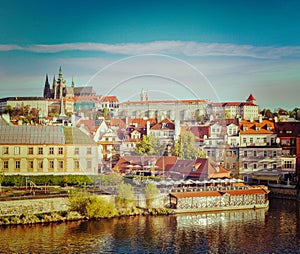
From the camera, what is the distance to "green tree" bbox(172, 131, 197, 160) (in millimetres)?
30547

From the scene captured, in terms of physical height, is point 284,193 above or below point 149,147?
below

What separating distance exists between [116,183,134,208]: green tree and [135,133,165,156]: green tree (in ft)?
13.8

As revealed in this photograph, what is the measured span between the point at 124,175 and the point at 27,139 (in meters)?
6.48

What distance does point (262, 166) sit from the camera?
35.4 meters

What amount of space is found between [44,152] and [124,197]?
697 cm

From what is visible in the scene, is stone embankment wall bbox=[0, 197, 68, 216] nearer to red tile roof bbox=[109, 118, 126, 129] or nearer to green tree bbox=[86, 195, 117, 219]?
green tree bbox=[86, 195, 117, 219]

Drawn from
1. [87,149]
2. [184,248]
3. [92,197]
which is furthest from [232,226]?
[87,149]

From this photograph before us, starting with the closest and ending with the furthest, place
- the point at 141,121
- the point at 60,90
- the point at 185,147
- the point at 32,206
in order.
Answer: the point at 32,206, the point at 185,147, the point at 141,121, the point at 60,90

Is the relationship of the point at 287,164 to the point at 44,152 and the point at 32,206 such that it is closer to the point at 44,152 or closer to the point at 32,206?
the point at 44,152

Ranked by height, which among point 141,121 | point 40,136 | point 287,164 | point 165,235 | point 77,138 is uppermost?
point 141,121

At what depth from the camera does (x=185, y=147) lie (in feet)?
102

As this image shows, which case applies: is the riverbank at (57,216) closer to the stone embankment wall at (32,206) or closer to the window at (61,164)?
the stone embankment wall at (32,206)

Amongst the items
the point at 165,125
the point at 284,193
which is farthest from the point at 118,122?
the point at 284,193

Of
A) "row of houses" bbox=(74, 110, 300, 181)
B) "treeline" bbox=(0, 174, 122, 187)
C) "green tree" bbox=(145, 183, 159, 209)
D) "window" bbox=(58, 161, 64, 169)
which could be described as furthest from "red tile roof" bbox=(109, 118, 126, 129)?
"green tree" bbox=(145, 183, 159, 209)
